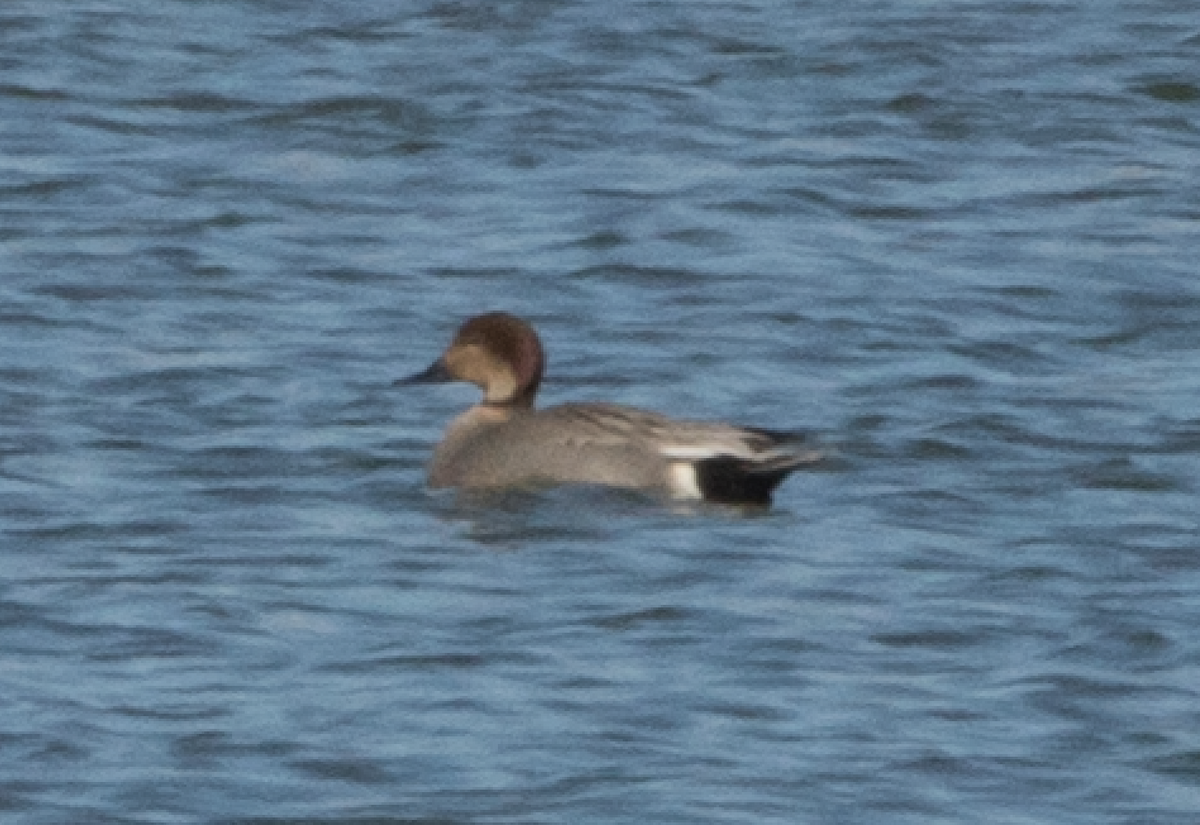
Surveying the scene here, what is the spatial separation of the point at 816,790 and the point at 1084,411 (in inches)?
164

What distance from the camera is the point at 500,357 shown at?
11.5m

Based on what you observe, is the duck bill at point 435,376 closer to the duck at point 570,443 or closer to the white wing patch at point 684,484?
the duck at point 570,443

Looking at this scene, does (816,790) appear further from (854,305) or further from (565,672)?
(854,305)

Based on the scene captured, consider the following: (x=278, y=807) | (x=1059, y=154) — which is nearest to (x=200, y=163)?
(x=1059, y=154)

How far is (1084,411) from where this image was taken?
467 inches

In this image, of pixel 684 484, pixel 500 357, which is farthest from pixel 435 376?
pixel 684 484

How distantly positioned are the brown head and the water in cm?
27

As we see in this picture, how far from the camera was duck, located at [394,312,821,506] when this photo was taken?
1073 cm

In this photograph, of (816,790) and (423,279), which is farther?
(423,279)

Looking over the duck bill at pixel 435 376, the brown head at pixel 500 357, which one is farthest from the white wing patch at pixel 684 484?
the duck bill at pixel 435 376

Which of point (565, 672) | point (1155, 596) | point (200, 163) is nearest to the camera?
point (565, 672)

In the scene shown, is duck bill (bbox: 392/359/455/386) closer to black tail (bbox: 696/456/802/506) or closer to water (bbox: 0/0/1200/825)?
water (bbox: 0/0/1200/825)

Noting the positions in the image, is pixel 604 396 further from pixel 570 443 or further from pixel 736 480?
pixel 736 480

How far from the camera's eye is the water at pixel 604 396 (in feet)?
26.7
